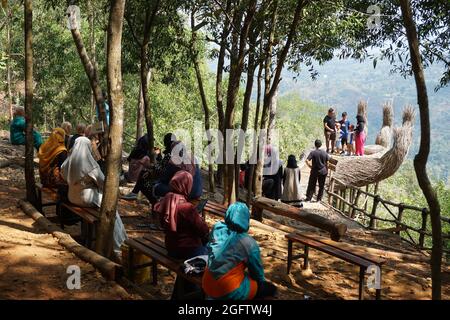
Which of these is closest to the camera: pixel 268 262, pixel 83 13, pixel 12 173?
pixel 268 262

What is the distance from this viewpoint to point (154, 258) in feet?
15.2

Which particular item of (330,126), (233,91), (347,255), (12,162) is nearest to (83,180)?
(347,255)

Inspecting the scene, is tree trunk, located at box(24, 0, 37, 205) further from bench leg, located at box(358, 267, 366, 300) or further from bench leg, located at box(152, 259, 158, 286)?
bench leg, located at box(358, 267, 366, 300)

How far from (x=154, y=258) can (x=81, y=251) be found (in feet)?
3.32

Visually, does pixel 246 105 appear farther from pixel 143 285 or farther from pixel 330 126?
pixel 330 126

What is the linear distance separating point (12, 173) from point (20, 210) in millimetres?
4102

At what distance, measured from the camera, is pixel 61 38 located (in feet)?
73.6

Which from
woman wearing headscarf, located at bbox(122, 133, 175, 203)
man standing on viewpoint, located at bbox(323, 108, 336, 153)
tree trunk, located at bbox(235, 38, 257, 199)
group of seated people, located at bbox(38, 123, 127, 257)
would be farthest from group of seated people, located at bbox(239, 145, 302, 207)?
man standing on viewpoint, located at bbox(323, 108, 336, 153)

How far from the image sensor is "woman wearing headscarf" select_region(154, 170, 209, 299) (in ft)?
14.3

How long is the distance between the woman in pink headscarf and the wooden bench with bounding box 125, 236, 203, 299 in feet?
0.44

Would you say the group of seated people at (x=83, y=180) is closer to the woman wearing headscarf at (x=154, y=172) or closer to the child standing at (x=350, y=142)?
the woman wearing headscarf at (x=154, y=172)

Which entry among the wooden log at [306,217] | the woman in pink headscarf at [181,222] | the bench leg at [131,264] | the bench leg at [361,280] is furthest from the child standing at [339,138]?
the woman in pink headscarf at [181,222]
